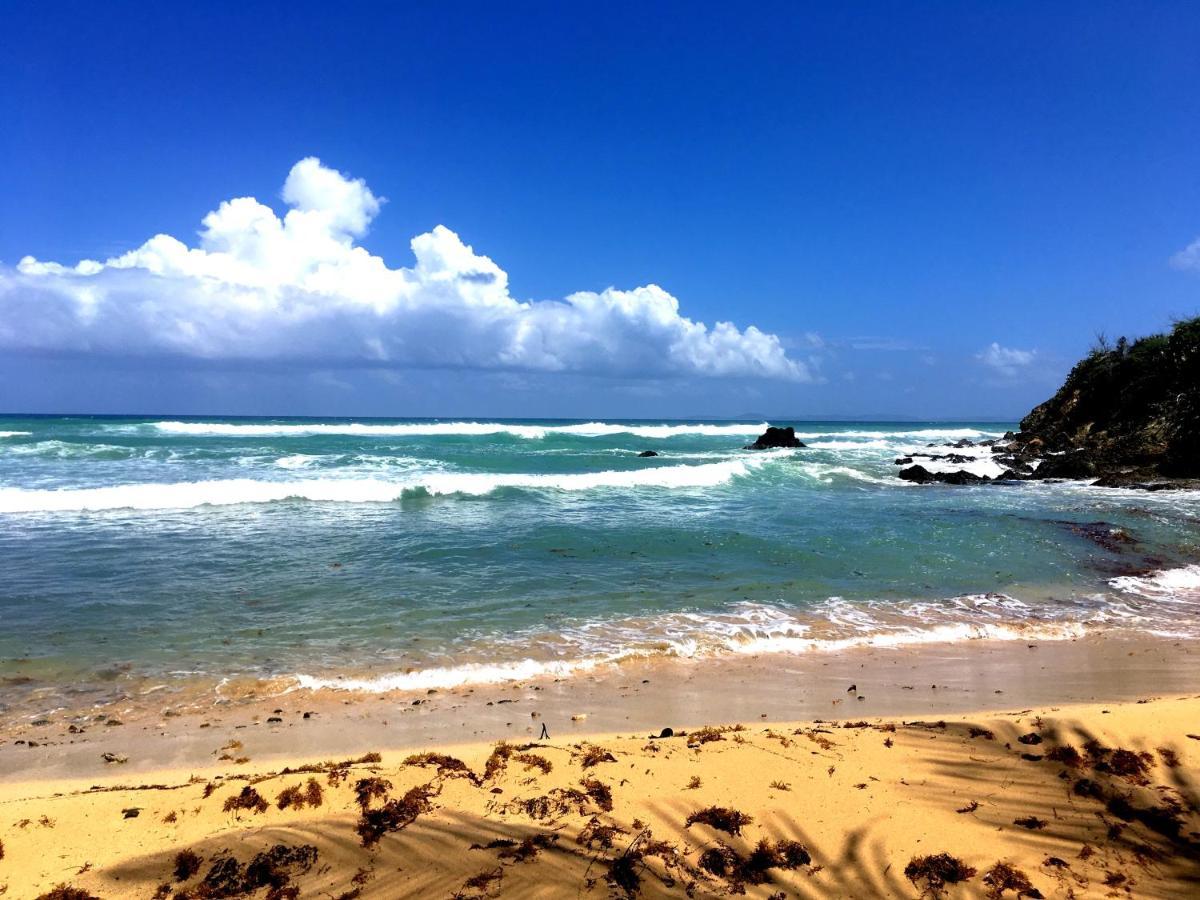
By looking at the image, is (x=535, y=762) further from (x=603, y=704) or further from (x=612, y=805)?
(x=603, y=704)

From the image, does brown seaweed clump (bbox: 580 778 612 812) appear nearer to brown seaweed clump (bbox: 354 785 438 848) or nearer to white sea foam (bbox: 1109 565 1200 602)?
brown seaweed clump (bbox: 354 785 438 848)

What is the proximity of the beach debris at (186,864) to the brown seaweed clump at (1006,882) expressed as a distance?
3.82 m

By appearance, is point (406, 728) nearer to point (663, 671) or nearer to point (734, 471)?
point (663, 671)

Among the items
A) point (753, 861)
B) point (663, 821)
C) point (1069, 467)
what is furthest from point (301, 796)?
point (1069, 467)

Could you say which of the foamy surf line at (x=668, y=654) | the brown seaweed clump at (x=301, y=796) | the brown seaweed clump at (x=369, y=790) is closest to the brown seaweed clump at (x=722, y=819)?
the brown seaweed clump at (x=369, y=790)

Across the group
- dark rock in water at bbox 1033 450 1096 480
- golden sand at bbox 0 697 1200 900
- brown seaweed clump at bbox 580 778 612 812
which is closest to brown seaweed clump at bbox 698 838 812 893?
golden sand at bbox 0 697 1200 900

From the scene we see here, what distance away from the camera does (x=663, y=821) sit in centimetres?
350

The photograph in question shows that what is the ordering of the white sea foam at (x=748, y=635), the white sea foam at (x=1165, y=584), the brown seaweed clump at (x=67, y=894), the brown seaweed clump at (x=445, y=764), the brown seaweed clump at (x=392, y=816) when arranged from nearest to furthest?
1. the brown seaweed clump at (x=67, y=894)
2. the brown seaweed clump at (x=392, y=816)
3. the brown seaweed clump at (x=445, y=764)
4. the white sea foam at (x=748, y=635)
5. the white sea foam at (x=1165, y=584)

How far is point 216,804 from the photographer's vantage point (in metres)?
3.68

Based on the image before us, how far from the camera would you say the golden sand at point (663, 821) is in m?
3.06

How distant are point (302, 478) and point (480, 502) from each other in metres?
9.19

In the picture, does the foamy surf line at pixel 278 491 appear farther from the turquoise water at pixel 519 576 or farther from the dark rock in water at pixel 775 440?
the dark rock in water at pixel 775 440

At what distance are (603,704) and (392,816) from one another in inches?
101

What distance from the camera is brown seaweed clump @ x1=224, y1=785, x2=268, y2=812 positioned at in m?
3.63
